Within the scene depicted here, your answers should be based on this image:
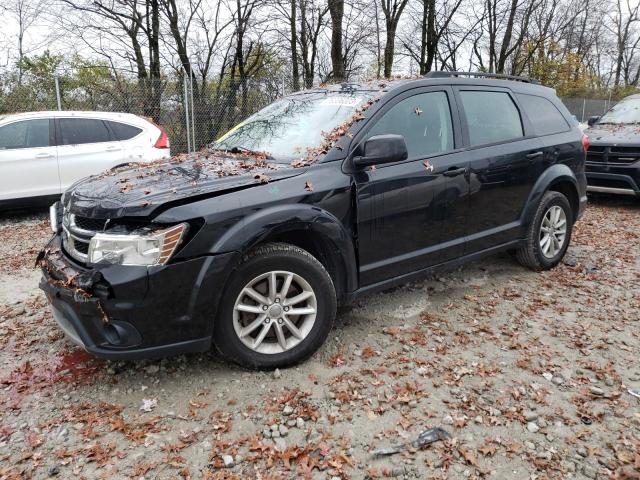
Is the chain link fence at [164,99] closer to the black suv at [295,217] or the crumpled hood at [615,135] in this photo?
the crumpled hood at [615,135]

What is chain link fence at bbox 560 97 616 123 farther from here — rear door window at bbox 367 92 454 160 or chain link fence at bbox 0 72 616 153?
rear door window at bbox 367 92 454 160

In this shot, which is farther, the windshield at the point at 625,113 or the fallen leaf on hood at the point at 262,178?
the windshield at the point at 625,113

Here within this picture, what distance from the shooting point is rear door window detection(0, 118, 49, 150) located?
23.3 ft

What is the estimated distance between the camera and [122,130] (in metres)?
7.84

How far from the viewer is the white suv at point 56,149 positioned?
23.3ft

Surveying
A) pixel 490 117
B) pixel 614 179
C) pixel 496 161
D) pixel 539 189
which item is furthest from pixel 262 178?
pixel 614 179

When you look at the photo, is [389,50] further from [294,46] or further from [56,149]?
[56,149]

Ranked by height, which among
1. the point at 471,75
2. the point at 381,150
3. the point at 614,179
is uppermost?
the point at 471,75

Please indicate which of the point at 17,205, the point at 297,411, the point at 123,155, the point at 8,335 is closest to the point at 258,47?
the point at 123,155

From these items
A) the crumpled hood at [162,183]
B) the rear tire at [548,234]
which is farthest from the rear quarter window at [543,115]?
the crumpled hood at [162,183]

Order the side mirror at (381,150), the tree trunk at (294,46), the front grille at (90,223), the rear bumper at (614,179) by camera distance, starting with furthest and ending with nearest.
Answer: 1. the tree trunk at (294,46)
2. the rear bumper at (614,179)
3. the side mirror at (381,150)
4. the front grille at (90,223)

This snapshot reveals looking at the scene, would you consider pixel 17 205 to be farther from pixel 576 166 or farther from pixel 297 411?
pixel 576 166

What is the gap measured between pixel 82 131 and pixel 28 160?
89cm

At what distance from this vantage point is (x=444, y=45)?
22641 mm
